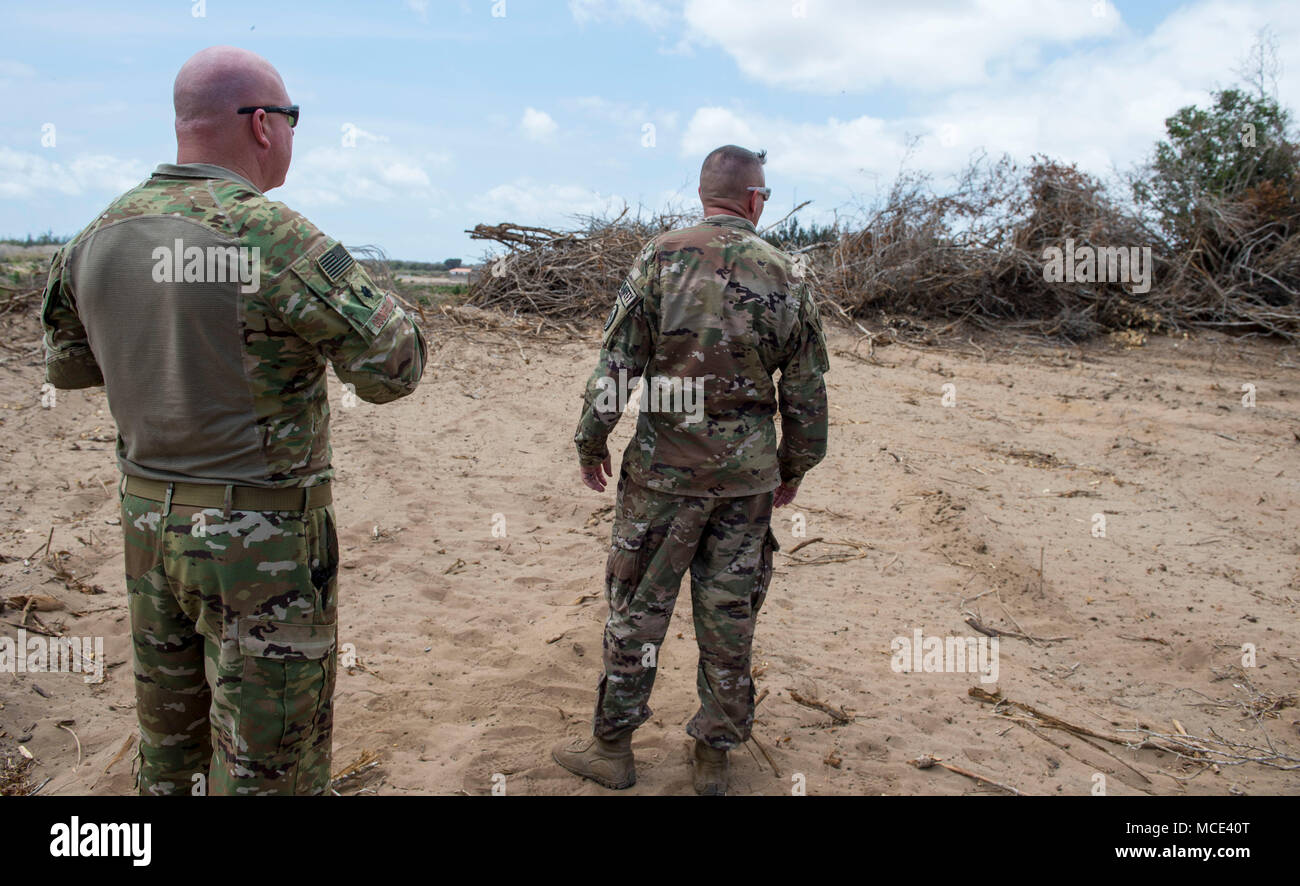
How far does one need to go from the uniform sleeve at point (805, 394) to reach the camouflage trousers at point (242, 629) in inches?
62.9

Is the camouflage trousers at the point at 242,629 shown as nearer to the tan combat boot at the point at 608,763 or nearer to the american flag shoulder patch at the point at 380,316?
the american flag shoulder patch at the point at 380,316

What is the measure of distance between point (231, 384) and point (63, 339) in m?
0.60

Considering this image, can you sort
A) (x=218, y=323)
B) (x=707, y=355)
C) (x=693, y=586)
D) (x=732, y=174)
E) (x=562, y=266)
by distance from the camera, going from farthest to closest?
(x=562, y=266) < (x=693, y=586) < (x=732, y=174) < (x=707, y=355) < (x=218, y=323)

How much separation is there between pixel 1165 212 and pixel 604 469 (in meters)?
12.6

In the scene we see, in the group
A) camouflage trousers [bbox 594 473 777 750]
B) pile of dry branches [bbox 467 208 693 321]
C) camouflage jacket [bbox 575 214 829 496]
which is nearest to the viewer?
camouflage jacket [bbox 575 214 829 496]

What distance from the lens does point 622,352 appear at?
2822 millimetres

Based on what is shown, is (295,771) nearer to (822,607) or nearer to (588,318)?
(822,607)

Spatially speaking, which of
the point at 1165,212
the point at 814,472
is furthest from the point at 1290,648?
the point at 1165,212

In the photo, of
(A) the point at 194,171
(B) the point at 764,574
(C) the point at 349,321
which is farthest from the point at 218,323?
(B) the point at 764,574

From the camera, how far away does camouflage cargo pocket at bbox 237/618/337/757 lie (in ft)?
6.49

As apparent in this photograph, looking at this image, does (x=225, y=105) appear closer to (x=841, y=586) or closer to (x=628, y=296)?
(x=628, y=296)

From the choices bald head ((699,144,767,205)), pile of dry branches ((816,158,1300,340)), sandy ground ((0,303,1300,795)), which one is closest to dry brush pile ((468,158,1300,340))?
pile of dry branches ((816,158,1300,340))

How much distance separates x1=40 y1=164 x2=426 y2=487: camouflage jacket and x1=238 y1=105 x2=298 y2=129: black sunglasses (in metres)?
0.16

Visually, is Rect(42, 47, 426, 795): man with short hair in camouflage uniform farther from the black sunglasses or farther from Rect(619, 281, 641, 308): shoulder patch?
Rect(619, 281, 641, 308): shoulder patch
